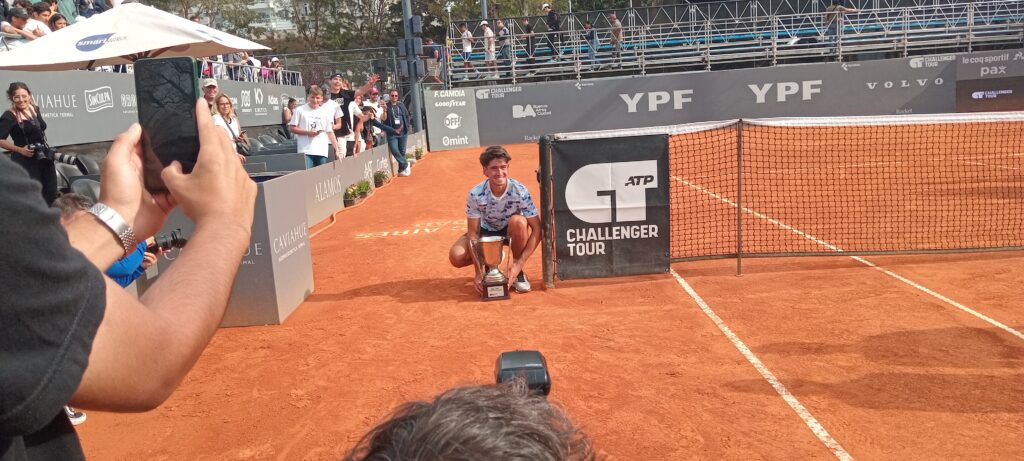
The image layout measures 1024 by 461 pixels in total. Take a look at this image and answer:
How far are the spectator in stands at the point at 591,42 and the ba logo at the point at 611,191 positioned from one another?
22188 millimetres

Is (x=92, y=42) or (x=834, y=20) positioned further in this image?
(x=834, y=20)

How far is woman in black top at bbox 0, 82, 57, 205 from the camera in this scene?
8.89 meters

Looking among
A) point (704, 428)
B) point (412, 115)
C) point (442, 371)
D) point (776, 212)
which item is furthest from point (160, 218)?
point (412, 115)

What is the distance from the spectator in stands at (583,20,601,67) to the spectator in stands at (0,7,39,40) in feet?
68.8

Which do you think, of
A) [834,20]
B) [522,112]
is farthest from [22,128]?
[834,20]

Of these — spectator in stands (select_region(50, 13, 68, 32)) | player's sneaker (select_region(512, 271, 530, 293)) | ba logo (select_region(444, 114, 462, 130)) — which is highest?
spectator in stands (select_region(50, 13, 68, 32))

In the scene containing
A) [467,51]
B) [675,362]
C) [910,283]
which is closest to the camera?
[675,362]

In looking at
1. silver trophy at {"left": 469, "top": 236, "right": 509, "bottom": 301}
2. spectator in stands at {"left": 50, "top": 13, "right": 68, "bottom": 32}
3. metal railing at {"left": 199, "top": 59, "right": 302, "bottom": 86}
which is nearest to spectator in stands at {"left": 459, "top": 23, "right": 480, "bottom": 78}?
metal railing at {"left": 199, "top": 59, "right": 302, "bottom": 86}

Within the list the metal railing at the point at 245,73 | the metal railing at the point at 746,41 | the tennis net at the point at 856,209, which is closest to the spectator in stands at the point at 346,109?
the metal railing at the point at 245,73

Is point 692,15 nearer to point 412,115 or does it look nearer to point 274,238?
point 412,115

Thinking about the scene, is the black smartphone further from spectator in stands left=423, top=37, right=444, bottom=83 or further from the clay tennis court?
spectator in stands left=423, top=37, right=444, bottom=83

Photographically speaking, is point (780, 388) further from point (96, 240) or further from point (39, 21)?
point (39, 21)

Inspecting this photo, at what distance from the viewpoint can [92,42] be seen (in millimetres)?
8383

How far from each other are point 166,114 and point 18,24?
42.8 ft
